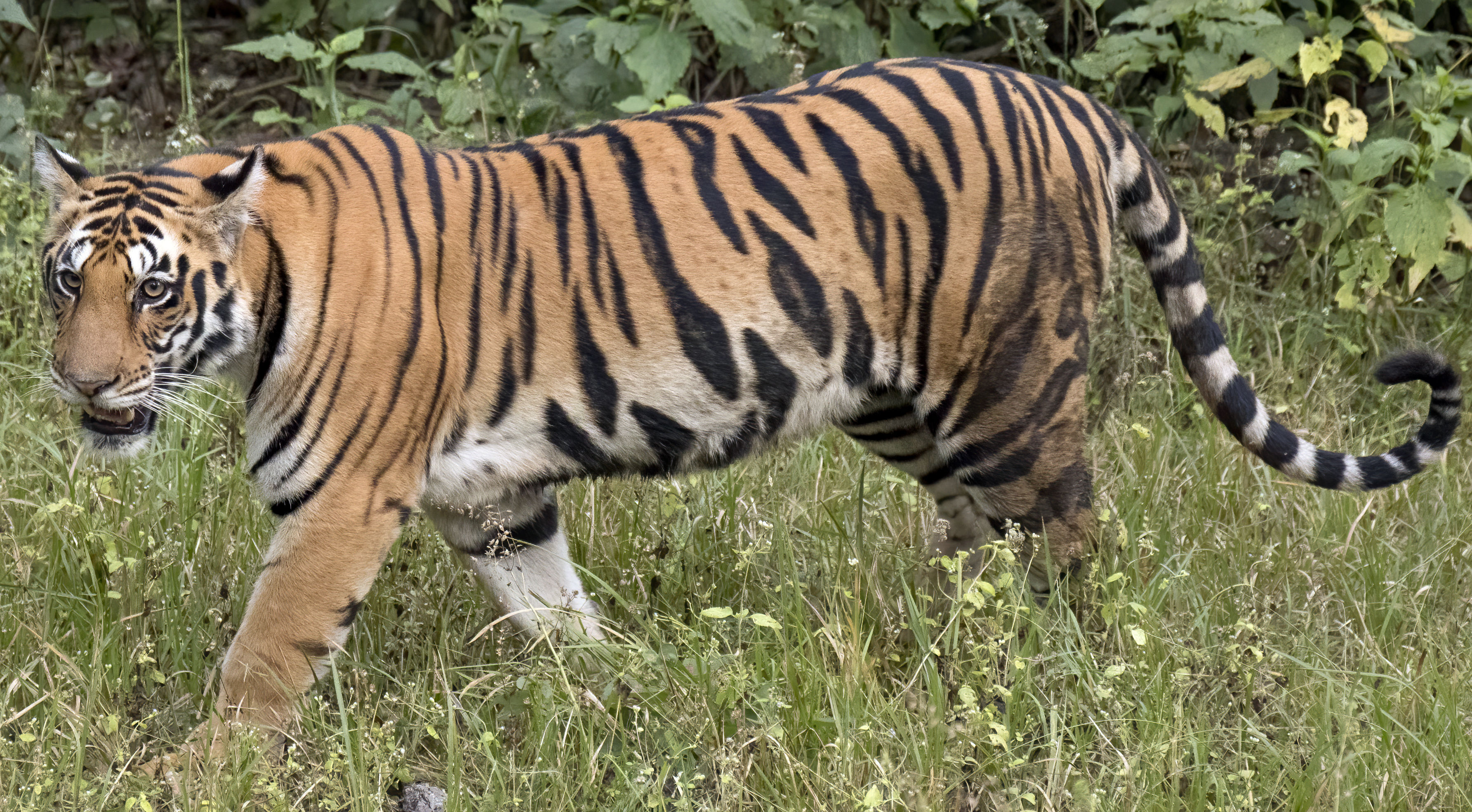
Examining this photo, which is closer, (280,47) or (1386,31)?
(1386,31)

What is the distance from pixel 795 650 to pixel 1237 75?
2.76 m

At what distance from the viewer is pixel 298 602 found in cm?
299

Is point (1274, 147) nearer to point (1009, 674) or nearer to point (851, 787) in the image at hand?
point (1009, 674)

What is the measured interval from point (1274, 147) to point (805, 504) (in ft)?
9.01

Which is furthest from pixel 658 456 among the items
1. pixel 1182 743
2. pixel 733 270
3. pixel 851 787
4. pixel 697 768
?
pixel 1182 743

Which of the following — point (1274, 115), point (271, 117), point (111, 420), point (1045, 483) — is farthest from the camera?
point (271, 117)

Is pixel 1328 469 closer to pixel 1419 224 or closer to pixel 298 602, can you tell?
pixel 1419 224

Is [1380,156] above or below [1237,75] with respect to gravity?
below

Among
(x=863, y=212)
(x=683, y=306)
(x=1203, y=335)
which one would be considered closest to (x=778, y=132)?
(x=863, y=212)

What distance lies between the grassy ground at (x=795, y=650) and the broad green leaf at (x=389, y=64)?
4.94 feet

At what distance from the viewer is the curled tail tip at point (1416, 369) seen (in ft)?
10.7

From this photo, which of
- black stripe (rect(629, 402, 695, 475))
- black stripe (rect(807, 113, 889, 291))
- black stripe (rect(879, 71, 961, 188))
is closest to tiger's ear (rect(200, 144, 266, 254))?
black stripe (rect(629, 402, 695, 475))

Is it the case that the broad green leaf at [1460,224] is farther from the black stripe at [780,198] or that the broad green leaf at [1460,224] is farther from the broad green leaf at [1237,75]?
the black stripe at [780,198]

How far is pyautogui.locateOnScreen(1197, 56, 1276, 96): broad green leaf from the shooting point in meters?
4.79
